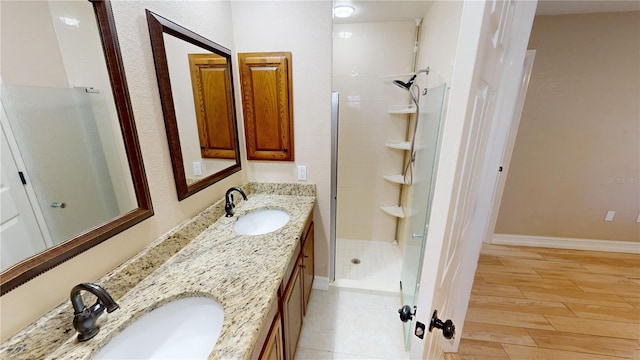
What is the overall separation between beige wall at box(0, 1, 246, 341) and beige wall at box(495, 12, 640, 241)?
10.5 feet

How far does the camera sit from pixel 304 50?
158 cm

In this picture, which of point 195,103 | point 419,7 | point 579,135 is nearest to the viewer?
point 195,103

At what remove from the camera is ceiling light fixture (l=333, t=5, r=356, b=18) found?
199 centimetres

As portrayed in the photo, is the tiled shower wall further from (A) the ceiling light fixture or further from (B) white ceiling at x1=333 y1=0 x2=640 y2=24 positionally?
(A) the ceiling light fixture

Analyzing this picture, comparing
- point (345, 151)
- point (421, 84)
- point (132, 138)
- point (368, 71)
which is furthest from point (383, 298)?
point (368, 71)

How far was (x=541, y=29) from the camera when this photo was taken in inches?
88.0

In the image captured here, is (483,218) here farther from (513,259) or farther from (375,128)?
(513,259)

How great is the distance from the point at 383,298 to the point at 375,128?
1763 millimetres

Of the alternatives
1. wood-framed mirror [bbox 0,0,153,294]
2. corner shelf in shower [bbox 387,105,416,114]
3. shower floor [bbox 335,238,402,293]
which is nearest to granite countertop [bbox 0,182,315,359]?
wood-framed mirror [bbox 0,0,153,294]

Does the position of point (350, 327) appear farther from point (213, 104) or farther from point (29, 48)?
point (29, 48)

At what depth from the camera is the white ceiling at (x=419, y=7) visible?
74.7 inches

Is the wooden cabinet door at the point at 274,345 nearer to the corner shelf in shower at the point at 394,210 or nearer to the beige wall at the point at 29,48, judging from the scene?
the beige wall at the point at 29,48

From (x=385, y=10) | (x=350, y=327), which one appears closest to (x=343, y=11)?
(x=385, y=10)

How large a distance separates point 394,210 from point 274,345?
210 cm
